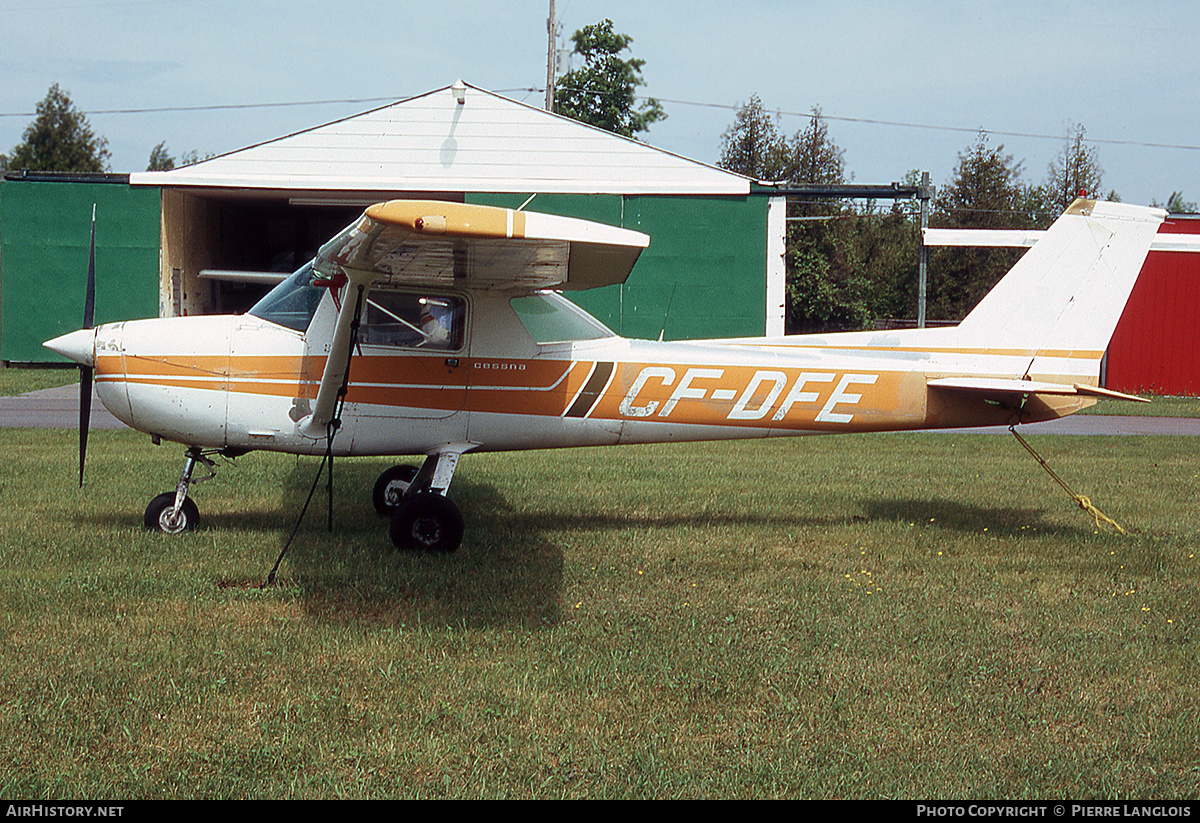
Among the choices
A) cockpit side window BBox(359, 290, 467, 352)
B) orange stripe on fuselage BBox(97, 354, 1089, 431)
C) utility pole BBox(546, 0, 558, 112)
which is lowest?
orange stripe on fuselage BBox(97, 354, 1089, 431)

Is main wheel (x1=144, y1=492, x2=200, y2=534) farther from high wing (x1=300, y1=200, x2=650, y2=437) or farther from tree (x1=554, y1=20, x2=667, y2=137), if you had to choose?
tree (x1=554, y1=20, x2=667, y2=137)

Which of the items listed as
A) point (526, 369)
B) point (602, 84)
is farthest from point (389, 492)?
point (602, 84)

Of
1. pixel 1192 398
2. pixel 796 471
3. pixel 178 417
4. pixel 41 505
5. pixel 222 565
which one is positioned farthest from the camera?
pixel 1192 398

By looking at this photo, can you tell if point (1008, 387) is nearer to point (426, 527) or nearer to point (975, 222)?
point (426, 527)

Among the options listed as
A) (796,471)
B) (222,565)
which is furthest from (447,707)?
(796,471)

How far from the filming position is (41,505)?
792 centimetres

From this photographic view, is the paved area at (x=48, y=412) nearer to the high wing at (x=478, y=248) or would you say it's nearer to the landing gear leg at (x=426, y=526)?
the landing gear leg at (x=426, y=526)

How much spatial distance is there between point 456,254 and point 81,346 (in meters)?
2.93

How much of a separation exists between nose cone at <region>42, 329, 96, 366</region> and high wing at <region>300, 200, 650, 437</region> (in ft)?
5.05

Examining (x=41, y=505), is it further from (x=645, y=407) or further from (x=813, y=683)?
(x=813, y=683)

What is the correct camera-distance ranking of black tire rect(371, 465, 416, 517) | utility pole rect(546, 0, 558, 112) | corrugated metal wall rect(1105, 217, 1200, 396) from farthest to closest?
utility pole rect(546, 0, 558, 112)
corrugated metal wall rect(1105, 217, 1200, 396)
black tire rect(371, 465, 416, 517)

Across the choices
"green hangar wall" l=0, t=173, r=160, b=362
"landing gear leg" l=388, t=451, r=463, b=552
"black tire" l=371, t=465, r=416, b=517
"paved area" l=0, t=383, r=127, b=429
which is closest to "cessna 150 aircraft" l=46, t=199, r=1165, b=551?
"landing gear leg" l=388, t=451, r=463, b=552

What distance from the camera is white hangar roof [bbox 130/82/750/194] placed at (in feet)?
65.8
